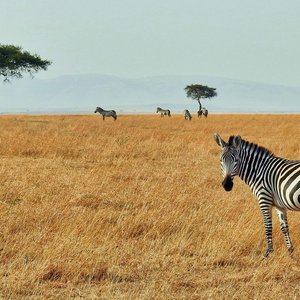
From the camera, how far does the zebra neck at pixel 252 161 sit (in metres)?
7.56

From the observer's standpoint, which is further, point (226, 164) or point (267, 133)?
point (267, 133)

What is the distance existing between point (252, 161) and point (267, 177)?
412 mm

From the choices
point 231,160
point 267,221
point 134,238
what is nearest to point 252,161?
point 231,160

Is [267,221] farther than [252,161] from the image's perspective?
No

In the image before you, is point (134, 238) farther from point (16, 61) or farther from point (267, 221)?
point (16, 61)

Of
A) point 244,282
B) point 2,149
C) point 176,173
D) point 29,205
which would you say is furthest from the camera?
point 2,149

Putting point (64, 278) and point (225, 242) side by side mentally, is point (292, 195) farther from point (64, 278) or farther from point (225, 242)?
point (64, 278)

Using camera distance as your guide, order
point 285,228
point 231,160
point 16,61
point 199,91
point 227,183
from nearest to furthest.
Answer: point 285,228 < point 227,183 < point 231,160 < point 16,61 < point 199,91

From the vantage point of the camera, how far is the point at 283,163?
7.40m

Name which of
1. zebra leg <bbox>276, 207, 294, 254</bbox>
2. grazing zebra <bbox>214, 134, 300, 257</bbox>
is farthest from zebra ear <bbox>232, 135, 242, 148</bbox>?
zebra leg <bbox>276, 207, 294, 254</bbox>

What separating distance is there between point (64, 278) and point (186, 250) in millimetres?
1995

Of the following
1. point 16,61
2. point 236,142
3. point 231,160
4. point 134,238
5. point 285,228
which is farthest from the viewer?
point 16,61

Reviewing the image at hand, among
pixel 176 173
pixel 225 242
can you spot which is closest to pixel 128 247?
pixel 225 242

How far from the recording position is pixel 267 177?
733cm
